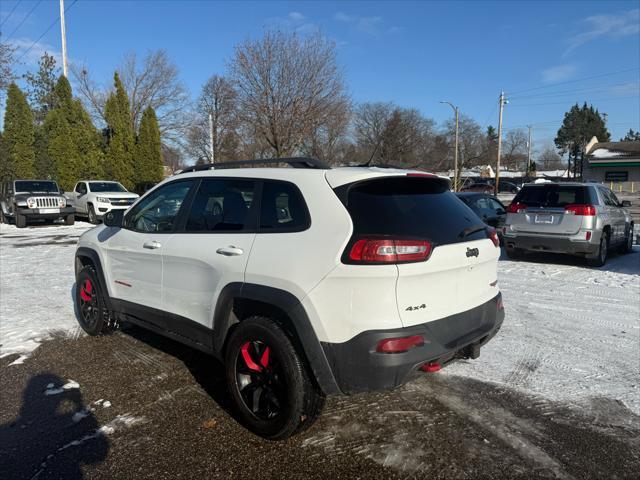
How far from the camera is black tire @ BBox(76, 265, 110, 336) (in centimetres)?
506

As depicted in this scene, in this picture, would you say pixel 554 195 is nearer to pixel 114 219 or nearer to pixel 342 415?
pixel 342 415

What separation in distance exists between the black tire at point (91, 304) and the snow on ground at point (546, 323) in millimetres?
364

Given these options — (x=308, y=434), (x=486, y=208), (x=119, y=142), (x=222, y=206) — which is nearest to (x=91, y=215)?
(x=119, y=142)

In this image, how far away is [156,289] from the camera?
4.16 meters

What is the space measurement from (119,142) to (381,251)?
28374 mm

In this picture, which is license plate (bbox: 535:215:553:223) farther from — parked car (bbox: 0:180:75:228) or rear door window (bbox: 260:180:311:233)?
parked car (bbox: 0:180:75:228)

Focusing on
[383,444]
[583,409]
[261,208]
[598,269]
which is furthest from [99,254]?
[598,269]

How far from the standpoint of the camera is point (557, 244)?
8.95 meters

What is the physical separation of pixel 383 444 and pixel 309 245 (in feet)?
4.63

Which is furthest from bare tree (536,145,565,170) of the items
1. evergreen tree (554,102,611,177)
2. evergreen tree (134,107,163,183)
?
evergreen tree (134,107,163,183)

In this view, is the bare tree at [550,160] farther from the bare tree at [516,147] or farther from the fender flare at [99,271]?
the fender flare at [99,271]

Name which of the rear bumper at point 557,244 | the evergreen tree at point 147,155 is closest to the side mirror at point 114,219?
the rear bumper at point 557,244

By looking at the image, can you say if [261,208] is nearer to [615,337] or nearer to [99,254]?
[99,254]

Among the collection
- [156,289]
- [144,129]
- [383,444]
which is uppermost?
[144,129]
